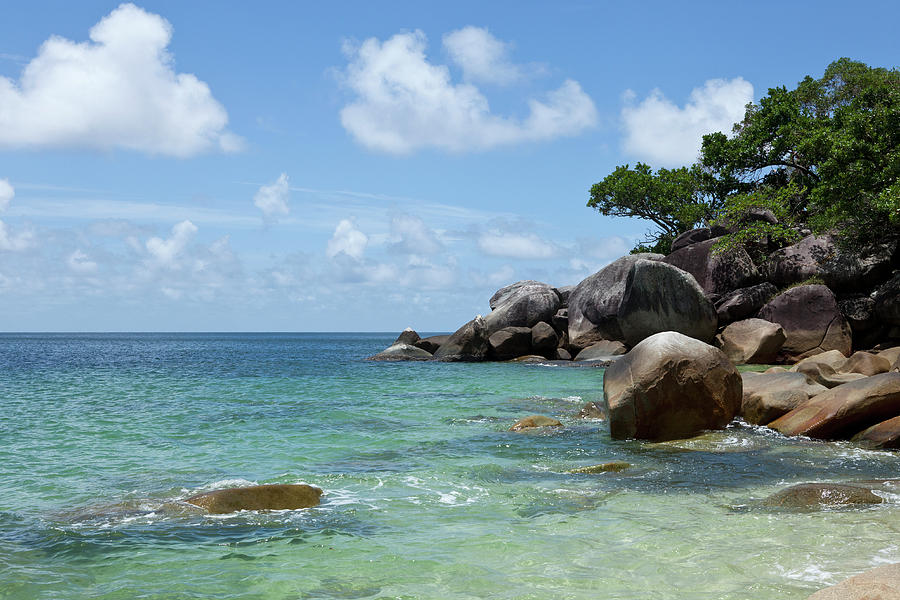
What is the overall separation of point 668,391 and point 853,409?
109 inches

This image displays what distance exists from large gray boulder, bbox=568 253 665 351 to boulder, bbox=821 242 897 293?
25.5ft

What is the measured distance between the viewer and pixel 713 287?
2934 centimetres

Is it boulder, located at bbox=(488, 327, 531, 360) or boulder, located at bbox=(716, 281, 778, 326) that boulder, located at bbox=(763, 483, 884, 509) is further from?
boulder, located at bbox=(488, 327, 531, 360)

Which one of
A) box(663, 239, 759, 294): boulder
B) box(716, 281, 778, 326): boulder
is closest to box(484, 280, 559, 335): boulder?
box(663, 239, 759, 294): boulder

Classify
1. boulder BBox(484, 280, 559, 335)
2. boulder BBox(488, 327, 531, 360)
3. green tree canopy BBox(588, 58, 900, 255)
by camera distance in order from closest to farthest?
1. green tree canopy BBox(588, 58, 900, 255)
2. boulder BBox(488, 327, 531, 360)
3. boulder BBox(484, 280, 559, 335)

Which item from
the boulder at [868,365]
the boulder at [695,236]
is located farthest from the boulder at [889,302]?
the boulder at [695,236]

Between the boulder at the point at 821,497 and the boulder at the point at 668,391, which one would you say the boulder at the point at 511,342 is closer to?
the boulder at the point at 668,391

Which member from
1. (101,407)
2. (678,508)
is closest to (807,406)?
(678,508)

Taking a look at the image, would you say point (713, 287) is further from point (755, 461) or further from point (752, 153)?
point (755, 461)

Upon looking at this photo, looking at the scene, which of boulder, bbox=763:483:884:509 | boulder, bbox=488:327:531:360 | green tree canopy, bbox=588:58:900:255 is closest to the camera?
boulder, bbox=763:483:884:509

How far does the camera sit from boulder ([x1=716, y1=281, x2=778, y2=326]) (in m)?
27.6

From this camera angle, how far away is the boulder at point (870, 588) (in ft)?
12.5

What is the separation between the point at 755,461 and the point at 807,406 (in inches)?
112

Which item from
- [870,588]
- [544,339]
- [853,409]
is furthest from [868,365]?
[544,339]
